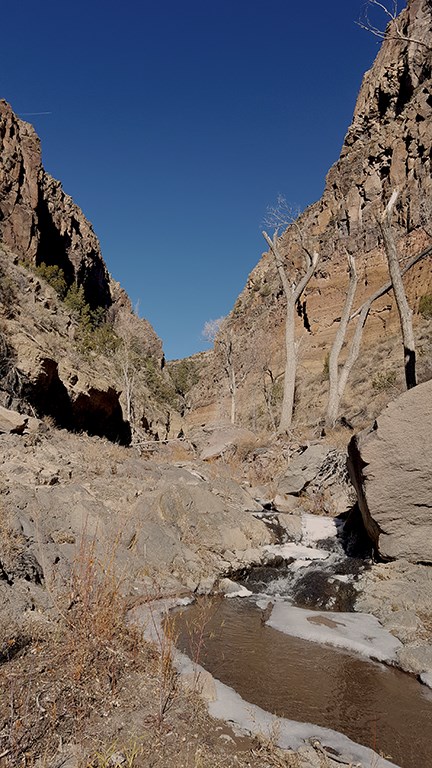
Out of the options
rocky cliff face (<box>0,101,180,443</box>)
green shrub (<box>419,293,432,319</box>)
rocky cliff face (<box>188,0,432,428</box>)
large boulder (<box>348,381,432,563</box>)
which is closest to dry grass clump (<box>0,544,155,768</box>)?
large boulder (<box>348,381,432,563</box>)

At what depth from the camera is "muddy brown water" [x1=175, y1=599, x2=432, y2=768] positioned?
9.52 ft

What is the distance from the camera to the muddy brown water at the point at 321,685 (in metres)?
2.90

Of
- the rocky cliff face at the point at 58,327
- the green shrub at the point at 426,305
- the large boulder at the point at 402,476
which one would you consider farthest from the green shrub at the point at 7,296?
the green shrub at the point at 426,305

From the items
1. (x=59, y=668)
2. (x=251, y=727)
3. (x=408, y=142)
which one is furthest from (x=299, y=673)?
(x=408, y=142)

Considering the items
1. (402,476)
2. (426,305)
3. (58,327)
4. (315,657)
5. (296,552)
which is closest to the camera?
(315,657)

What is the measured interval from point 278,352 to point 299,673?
107 ft

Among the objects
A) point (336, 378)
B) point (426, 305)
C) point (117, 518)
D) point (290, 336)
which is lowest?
point (117, 518)

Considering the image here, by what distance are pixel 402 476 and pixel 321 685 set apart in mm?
2858

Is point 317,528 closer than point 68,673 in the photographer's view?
No

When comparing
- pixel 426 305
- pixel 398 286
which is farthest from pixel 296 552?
pixel 426 305

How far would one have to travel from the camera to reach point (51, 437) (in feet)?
27.2

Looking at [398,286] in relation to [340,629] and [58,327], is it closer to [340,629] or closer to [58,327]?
[340,629]

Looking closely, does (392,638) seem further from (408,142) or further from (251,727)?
(408,142)

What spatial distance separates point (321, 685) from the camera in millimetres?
3500
